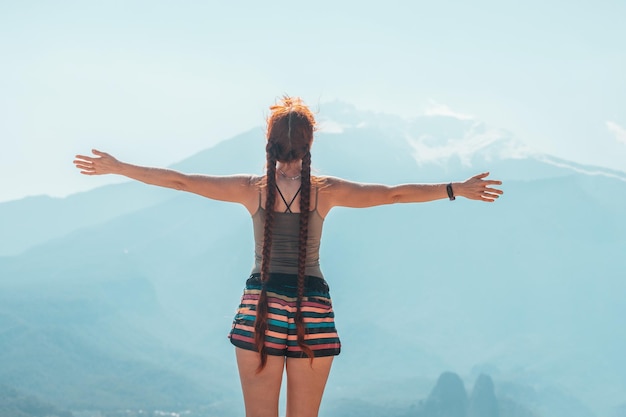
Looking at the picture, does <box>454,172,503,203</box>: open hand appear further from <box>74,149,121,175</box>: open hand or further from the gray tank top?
<box>74,149,121,175</box>: open hand

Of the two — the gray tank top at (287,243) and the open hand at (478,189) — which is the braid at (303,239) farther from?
the open hand at (478,189)

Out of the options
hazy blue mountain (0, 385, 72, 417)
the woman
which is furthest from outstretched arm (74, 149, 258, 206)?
hazy blue mountain (0, 385, 72, 417)

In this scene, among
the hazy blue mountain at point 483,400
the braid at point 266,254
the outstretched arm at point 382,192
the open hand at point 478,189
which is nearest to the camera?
the braid at point 266,254

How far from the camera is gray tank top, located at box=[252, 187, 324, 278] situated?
3580 millimetres

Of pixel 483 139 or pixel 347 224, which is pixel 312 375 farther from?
pixel 483 139

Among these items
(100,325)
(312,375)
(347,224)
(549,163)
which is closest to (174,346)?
(100,325)

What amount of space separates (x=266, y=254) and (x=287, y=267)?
0.12 m

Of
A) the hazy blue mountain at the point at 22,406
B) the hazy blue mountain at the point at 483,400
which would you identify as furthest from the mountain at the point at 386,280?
the hazy blue mountain at the point at 22,406

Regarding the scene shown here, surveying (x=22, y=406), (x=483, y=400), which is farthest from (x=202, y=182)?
(x=483, y=400)

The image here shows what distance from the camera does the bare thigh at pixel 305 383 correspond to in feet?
11.7

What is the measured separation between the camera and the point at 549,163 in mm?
141125

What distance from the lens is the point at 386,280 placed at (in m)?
132

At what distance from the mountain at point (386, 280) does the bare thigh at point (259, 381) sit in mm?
103431

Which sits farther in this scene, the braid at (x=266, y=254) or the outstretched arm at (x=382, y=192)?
the outstretched arm at (x=382, y=192)
